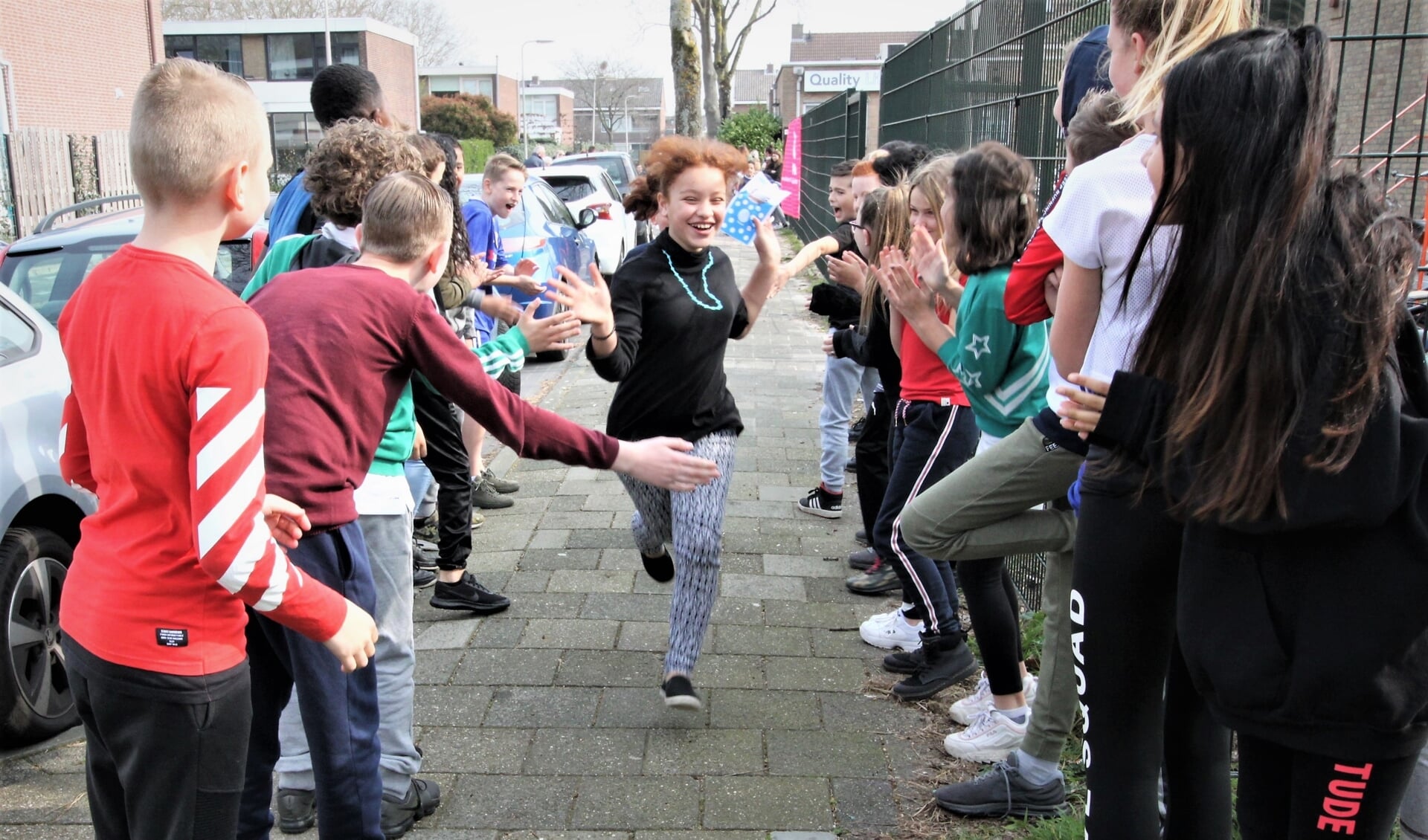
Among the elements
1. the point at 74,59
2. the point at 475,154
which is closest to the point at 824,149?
the point at 74,59

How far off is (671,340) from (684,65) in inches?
A: 946

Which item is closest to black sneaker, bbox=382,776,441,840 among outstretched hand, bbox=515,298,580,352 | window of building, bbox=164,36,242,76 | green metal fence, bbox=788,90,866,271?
outstretched hand, bbox=515,298,580,352

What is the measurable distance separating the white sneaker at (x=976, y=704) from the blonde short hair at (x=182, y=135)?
2.78 m

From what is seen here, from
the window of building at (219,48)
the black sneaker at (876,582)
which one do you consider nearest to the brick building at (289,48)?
the window of building at (219,48)

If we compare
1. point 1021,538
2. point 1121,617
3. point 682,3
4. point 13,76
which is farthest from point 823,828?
point 13,76

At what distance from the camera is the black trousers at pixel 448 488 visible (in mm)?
4691

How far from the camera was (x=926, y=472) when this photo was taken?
387 centimetres

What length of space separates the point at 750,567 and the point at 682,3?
23425 mm

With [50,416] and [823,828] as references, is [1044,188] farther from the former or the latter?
[50,416]

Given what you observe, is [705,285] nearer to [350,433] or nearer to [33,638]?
[350,433]

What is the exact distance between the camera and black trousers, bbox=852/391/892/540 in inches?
200

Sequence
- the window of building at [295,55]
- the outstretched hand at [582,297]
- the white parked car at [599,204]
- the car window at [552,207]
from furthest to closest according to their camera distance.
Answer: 1. the window of building at [295,55]
2. the white parked car at [599,204]
3. the car window at [552,207]
4. the outstretched hand at [582,297]

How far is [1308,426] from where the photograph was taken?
1716mm

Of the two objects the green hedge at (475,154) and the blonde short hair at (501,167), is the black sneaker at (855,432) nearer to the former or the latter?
the blonde short hair at (501,167)
